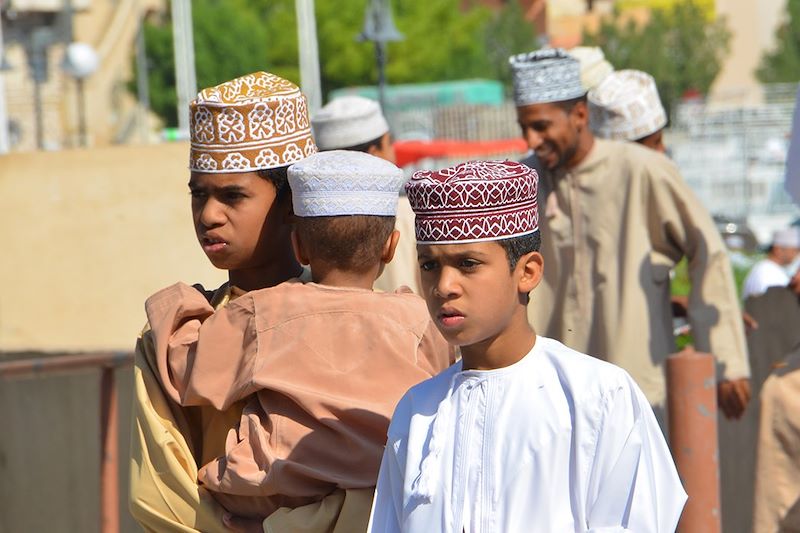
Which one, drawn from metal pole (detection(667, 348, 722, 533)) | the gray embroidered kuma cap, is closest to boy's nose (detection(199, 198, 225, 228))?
metal pole (detection(667, 348, 722, 533))

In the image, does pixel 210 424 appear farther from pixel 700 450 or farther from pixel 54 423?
pixel 54 423

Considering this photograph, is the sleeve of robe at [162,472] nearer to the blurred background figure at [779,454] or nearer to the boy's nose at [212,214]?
the boy's nose at [212,214]

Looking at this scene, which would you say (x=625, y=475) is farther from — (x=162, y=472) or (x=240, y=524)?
(x=162, y=472)

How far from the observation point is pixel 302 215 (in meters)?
3.17

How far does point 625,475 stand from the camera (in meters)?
2.66

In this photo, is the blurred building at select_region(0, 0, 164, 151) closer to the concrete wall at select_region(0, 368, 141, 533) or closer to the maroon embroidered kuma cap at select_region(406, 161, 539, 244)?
the concrete wall at select_region(0, 368, 141, 533)

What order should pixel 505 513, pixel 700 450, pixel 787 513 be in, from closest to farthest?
1. pixel 505 513
2. pixel 700 450
3. pixel 787 513

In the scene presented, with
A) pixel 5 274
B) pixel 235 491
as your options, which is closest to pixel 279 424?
pixel 235 491

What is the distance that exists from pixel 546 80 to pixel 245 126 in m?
2.06

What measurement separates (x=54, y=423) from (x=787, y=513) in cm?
340

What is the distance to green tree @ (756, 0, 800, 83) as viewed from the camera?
5306cm

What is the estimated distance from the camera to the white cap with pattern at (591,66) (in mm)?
6582

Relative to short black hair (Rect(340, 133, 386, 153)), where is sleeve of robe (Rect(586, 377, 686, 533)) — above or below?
below

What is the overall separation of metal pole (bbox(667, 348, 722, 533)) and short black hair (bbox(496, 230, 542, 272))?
109cm
